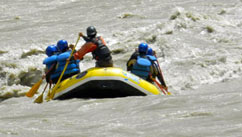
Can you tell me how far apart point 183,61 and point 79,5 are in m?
6.79

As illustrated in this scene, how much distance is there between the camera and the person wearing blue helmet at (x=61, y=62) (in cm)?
736

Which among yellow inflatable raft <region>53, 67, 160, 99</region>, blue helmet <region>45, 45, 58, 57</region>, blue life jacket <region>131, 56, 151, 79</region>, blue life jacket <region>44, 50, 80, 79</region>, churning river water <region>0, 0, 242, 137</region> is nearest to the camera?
churning river water <region>0, 0, 242, 137</region>

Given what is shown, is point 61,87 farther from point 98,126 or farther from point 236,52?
point 236,52

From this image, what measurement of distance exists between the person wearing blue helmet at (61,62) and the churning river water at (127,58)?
23.8 inches

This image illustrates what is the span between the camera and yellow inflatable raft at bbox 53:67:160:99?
263 inches

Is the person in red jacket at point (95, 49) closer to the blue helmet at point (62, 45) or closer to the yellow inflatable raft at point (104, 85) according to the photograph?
the yellow inflatable raft at point (104, 85)

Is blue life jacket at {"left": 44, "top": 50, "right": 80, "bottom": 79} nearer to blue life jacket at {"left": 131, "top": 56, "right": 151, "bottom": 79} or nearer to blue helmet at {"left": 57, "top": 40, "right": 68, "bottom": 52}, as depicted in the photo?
blue helmet at {"left": 57, "top": 40, "right": 68, "bottom": 52}

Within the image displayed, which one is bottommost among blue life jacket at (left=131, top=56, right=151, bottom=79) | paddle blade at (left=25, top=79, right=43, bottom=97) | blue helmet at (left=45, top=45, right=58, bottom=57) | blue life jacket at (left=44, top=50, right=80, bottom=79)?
paddle blade at (left=25, top=79, right=43, bottom=97)

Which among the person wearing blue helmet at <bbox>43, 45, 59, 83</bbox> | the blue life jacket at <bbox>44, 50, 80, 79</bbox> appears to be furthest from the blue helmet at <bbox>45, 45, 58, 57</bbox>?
the blue life jacket at <bbox>44, 50, 80, 79</bbox>

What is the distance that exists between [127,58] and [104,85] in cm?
382

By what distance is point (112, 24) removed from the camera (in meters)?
13.0

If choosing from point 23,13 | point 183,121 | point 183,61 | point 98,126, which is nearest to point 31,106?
point 98,126

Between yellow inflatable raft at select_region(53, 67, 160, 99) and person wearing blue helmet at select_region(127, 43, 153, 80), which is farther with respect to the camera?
person wearing blue helmet at select_region(127, 43, 153, 80)

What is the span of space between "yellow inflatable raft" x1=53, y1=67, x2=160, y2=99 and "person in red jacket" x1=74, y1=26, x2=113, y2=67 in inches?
9.0
